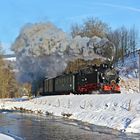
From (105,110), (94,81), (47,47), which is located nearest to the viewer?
(105,110)

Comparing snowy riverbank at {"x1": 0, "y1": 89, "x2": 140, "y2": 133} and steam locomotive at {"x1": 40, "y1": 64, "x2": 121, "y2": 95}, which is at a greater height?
steam locomotive at {"x1": 40, "y1": 64, "x2": 121, "y2": 95}

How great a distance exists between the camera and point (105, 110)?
26984 mm

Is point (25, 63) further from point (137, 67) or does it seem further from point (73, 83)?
point (137, 67)

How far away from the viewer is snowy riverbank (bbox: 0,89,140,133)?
842 inches

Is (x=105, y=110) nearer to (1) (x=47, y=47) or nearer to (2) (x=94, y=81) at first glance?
(2) (x=94, y=81)

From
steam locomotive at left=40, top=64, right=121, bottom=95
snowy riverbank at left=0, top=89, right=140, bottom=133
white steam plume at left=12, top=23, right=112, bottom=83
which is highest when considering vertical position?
white steam plume at left=12, top=23, right=112, bottom=83

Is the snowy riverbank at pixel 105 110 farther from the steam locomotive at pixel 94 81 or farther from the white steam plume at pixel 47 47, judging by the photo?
the white steam plume at pixel 47 47

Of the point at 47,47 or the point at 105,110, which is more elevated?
the point at 47,47

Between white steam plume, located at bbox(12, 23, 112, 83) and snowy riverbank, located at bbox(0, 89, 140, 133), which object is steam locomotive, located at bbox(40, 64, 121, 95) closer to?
snowy riverbank, located at bbox(0, 89, 140, 133)

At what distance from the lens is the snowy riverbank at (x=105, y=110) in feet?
70.2

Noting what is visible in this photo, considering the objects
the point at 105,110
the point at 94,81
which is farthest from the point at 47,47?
the point at 105,110

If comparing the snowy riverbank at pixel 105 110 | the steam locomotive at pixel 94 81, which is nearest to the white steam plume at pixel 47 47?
the steam locomotive at pixel 94 81

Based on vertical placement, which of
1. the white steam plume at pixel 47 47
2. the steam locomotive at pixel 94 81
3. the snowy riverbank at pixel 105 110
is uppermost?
the white steam plume at pixel 47 47

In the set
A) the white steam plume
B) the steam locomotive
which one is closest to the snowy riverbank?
the steam locomotive
